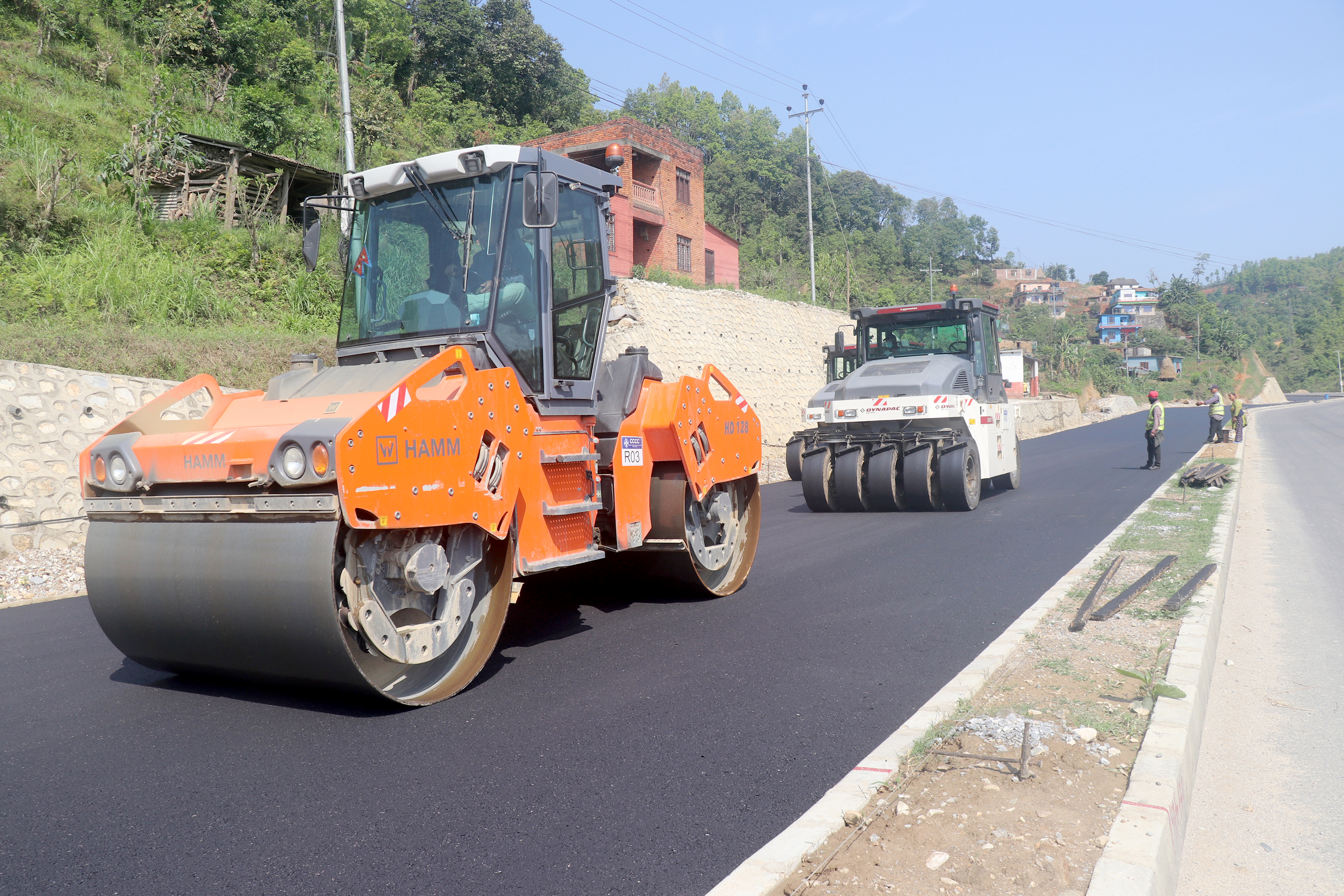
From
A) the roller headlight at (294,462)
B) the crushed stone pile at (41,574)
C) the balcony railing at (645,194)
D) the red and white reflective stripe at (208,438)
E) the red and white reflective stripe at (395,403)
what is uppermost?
the balcony railing at (645,194)

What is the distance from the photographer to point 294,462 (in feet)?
12.1

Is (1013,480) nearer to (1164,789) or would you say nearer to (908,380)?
(908,380)

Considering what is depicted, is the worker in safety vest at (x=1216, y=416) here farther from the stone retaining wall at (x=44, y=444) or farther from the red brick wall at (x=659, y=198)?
the stone retaining wall at (x=44, y=444)

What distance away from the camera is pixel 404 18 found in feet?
124

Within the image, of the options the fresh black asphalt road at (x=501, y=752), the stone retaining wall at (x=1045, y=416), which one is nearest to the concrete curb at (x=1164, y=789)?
the fresh black asphalt road at (x=501, y=752)

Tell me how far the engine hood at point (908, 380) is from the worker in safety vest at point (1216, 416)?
42.8 feet

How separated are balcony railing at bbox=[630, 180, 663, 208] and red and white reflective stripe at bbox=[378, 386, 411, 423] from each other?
29734 millimetres

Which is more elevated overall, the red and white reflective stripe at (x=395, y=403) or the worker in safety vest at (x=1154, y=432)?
the red and white reflective stripe at (x=395, y=403)

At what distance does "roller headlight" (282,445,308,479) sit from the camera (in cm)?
365

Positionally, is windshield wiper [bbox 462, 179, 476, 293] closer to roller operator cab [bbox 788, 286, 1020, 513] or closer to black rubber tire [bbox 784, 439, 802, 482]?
roller operator cab [bbox 788, 286, 1020, 513]

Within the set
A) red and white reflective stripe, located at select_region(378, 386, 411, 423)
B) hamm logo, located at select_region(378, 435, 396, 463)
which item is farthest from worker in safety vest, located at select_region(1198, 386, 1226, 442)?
hamm logo, located at select_region(378, 435, 396, 463)

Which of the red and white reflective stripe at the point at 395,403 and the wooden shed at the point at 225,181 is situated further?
the wooden shed at the point at 225,181

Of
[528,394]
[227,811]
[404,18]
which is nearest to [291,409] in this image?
[528,394]

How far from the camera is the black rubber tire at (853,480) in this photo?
11.9 m
